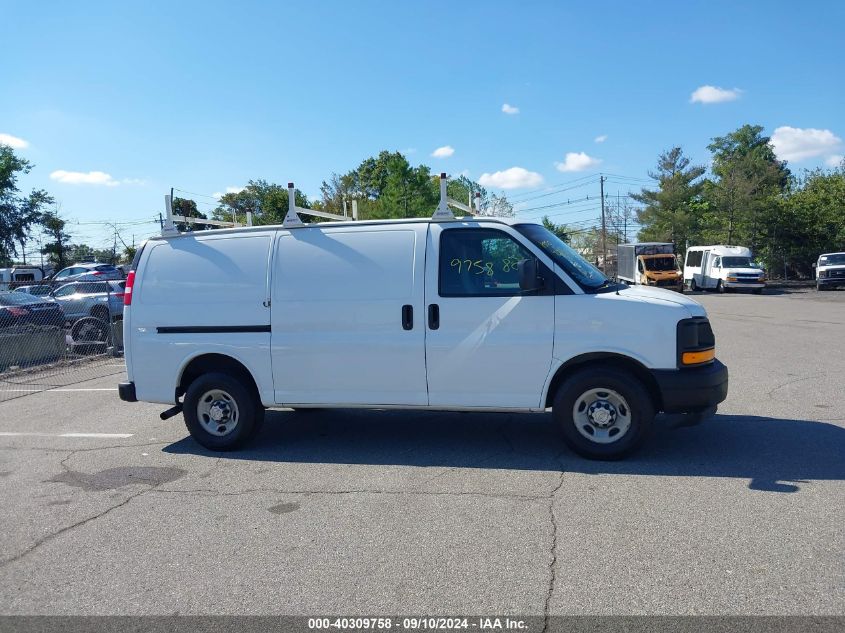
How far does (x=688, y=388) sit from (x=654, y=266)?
35.1 m

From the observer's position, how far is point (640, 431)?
5.54 meters

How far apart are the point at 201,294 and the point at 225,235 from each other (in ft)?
2.08

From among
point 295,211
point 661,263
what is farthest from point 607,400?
point 661,263

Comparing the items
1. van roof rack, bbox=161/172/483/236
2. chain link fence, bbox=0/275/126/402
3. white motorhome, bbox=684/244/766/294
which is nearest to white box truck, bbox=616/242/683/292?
white motorhome, bbox=684/244/766/294

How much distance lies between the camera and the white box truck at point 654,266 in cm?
3816

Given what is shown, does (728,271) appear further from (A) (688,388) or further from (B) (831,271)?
(A) (688,388)

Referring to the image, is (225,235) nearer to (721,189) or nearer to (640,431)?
(640,431)

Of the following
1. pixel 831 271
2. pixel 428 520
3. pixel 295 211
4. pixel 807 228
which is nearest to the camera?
pixel 428 520

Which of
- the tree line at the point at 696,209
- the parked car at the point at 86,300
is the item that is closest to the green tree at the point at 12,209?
the tree line at the point at 696,209

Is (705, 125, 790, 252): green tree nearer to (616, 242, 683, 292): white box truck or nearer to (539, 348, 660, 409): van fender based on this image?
(616, 242, 683, 292): white box truck

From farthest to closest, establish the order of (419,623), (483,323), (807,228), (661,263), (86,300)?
(807,228), (661,263), (86,300), (483,323), (419,623)

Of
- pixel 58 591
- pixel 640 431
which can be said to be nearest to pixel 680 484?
pixel 640 431

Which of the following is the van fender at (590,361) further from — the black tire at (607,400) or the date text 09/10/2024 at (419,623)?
the date text 09/10/2024 at (419,623)

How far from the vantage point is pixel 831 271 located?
35.5 metres
